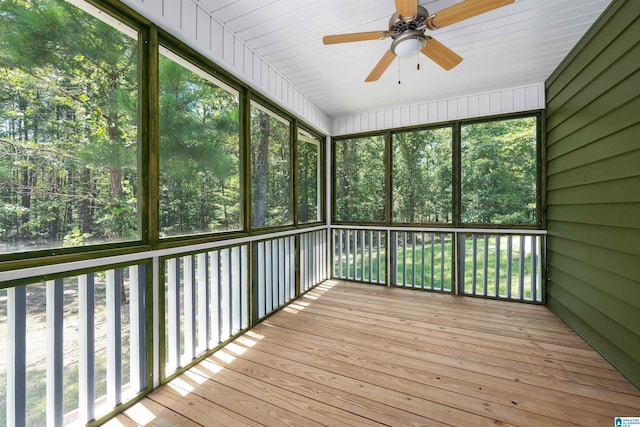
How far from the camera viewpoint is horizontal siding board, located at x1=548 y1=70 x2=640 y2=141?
1812 millimetres

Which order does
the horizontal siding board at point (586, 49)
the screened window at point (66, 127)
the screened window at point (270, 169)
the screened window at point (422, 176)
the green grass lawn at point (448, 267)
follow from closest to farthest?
the screened window at point (66, 127) → the horizontal siding board at point (586, 49) → the screened window at point (270, 169) → the green grass lawn at point (448, 267) → the screened window at point (422, 176)

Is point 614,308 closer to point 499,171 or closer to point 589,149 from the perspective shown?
point 589,149

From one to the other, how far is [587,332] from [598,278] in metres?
0.53

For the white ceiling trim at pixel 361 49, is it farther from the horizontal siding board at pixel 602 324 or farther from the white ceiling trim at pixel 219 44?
the horizontal siding board at pixel 602 324

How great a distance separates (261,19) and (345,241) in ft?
10.6

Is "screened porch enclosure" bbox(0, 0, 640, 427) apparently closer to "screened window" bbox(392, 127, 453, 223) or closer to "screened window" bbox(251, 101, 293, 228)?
"screened window" bbox(251, 101, 293, 228)

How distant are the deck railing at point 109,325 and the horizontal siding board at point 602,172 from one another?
9.87 ft

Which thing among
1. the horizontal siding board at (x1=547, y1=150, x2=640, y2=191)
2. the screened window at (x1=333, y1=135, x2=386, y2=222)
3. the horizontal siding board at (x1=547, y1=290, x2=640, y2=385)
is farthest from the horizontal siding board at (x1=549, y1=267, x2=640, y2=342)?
the screened window at (x1=333, y1=135, x2=386, y2=222)

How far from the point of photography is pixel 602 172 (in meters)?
2.15

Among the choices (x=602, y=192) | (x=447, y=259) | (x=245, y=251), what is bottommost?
(x=447, y=259)

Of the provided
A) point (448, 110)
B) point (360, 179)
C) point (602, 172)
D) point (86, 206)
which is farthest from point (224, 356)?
point (448, 110)

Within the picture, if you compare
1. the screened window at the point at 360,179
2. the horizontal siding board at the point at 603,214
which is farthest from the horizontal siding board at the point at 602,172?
the screened window at the point at 360,179

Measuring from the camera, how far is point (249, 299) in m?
2.71

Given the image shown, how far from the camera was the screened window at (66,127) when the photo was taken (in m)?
1.25
